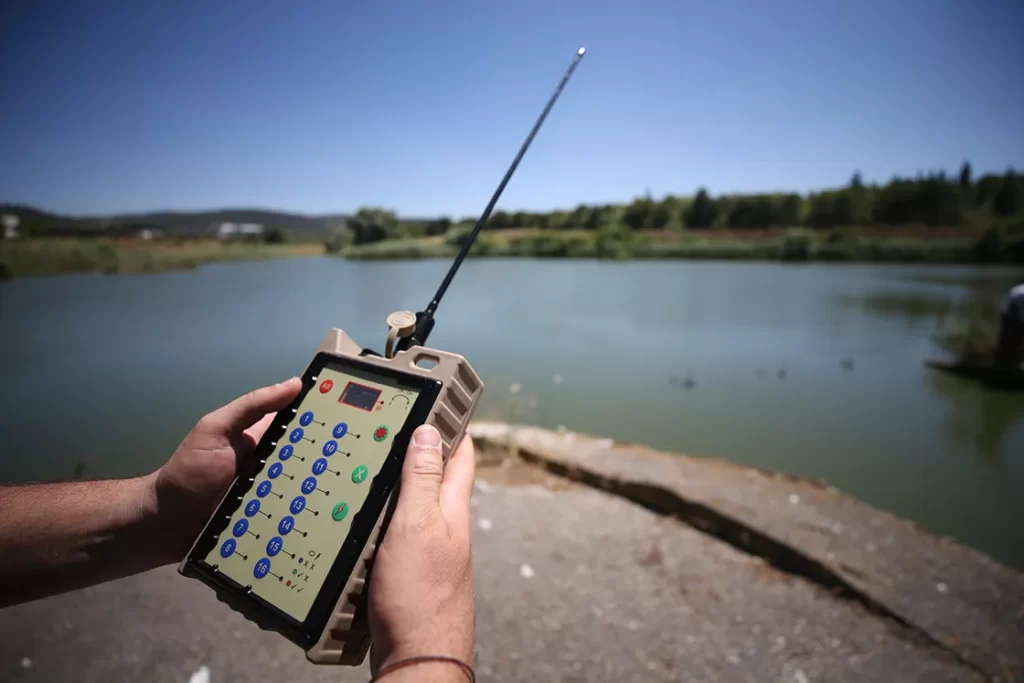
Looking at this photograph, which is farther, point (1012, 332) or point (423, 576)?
point (1012, 332)

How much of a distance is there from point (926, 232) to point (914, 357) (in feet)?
29.2

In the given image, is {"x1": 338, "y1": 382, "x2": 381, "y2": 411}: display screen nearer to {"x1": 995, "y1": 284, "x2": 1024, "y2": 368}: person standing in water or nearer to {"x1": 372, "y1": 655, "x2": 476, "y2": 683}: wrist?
{"x1": 372, "y1": 655, "x2": 476, "y2": 683}: wrist

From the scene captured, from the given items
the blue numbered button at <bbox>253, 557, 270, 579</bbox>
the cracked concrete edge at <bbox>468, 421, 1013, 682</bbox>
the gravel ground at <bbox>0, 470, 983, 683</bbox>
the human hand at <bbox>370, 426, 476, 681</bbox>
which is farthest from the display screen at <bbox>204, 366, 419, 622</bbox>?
the cracked concrete edge at <bbox>468, 421, 1013, 682</bbox>

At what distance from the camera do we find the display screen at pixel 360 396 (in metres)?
0.92

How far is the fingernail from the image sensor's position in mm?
782

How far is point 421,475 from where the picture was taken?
2.43 feet

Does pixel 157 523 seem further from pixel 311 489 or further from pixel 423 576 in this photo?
pixel 423 576

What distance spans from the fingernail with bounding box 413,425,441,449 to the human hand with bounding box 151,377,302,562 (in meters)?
0.36

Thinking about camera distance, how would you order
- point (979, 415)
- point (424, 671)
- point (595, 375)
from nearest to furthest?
point (424, 671) → point (979, 415) → point (595, 375)

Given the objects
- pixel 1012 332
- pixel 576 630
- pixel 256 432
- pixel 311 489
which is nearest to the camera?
pixel 311 489

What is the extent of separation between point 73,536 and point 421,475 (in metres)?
0.80

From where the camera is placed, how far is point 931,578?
207cm

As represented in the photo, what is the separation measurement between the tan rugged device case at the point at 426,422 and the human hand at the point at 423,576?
Answer: 41 mm

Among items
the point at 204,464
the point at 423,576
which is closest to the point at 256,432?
the point at 204,464
